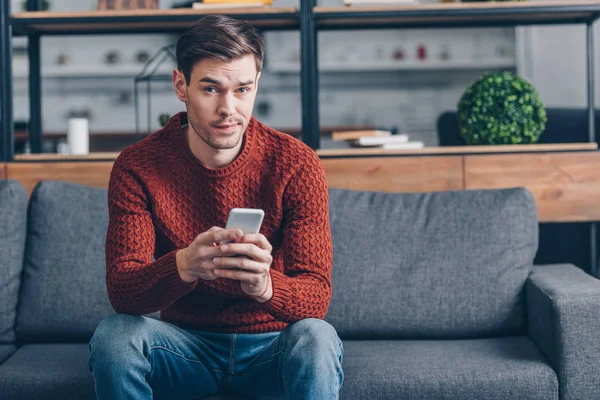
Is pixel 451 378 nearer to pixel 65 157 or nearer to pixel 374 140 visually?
pixel 374 140

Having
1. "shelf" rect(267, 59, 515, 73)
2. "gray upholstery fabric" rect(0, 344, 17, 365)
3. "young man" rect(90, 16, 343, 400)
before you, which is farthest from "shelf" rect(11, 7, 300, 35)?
"shelf" rect(267, 59, 515, 73)

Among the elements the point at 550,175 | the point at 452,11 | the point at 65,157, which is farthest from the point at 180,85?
the point at 550,175

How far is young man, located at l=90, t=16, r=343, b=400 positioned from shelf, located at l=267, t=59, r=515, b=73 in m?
3.89

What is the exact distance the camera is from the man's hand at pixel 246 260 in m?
1.31

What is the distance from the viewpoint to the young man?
138cm

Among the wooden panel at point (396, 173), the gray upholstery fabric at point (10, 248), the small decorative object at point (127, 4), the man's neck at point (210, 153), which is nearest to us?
the man's neck at point (210, 153)

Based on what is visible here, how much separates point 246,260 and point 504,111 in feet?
4.36

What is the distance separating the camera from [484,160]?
2312mm

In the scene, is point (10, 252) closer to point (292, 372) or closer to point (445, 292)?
point (292, 372)

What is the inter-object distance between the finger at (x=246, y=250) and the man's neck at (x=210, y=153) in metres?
0.37

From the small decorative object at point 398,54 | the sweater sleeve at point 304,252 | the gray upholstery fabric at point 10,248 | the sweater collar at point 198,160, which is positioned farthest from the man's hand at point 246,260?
the small decorative object at point 398,54

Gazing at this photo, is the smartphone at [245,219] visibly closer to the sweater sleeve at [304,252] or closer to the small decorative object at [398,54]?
the sweater sleeve at [304,252]

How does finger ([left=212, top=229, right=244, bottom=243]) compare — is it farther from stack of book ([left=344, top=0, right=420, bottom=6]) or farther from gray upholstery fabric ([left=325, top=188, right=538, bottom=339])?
stack of book ([left=344, top=0, right=420, bottom=6])

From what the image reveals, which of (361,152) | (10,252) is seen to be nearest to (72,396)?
(10,252)
